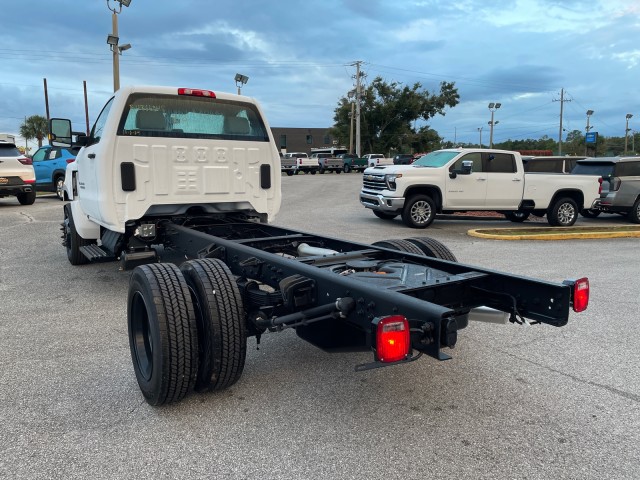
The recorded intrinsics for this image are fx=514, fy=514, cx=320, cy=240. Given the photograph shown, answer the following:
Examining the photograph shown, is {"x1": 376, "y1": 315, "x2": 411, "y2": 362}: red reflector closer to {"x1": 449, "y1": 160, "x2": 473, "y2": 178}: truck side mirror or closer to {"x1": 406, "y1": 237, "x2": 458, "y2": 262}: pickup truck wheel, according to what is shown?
{"x1": 406, "y1": 237, "x2": 458, "y2": 262}: pickup truck wheel

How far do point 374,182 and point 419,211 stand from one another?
1.54m

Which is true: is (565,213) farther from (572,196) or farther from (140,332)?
(140,332)

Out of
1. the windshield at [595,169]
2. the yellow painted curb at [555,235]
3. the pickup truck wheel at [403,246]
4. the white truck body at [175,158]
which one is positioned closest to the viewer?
the pickup truck wheel at [403,246]

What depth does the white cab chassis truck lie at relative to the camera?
2.95m

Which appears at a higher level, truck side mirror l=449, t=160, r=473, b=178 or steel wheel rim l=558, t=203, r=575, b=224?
truck side mirror l=449, t=160, r=473, b=178

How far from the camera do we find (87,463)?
8.76 ft

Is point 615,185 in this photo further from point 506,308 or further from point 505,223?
point 506,308

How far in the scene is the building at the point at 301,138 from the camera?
299ft

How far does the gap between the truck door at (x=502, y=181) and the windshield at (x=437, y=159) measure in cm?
85

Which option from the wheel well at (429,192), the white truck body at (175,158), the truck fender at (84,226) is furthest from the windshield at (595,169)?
the truck fender at (84,226)

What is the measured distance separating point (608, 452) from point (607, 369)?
1.30 meters

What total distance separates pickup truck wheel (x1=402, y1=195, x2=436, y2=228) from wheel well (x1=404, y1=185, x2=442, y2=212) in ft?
0.44

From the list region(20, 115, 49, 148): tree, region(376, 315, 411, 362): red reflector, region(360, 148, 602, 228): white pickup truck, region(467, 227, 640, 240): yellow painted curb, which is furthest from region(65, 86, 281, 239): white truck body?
region(20, 115, 49, 148): tree

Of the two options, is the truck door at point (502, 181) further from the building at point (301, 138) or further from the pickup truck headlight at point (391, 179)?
the building at point (301, 138)
